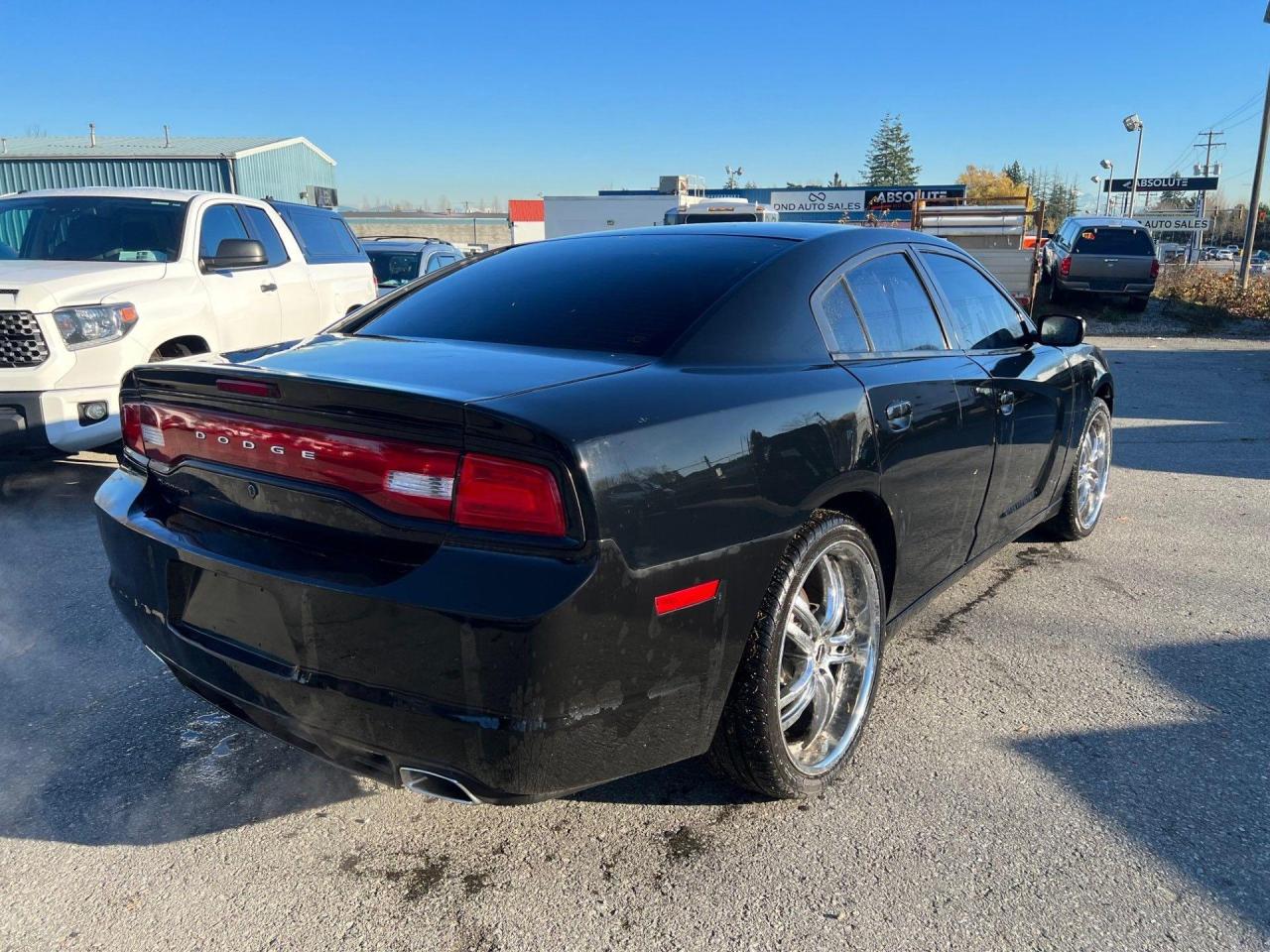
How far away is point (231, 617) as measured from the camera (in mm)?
2234

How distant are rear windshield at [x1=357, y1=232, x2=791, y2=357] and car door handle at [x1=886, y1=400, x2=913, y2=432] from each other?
60 cm

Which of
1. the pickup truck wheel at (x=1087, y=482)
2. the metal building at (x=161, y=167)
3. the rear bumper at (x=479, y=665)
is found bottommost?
the pickup truck wheel at (x=1087, y=482)

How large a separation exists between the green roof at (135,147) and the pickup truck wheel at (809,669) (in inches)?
1359

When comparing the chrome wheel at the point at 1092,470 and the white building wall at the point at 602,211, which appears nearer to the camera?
the chrome wheel at the point at 1092,470

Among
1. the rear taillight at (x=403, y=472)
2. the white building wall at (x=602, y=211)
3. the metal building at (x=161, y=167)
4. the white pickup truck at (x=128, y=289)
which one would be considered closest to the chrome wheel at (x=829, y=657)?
the rear taillight at (x=403, y=472)

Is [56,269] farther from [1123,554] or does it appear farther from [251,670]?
[1123,554]

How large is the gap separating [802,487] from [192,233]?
5.71m

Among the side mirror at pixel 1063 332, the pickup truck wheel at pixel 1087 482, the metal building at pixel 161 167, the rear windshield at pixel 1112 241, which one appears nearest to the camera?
the side mirror at pixel 1063 332

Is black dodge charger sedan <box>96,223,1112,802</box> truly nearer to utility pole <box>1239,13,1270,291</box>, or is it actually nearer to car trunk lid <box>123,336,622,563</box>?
car trunk lid <box>123,336,622,563</box>

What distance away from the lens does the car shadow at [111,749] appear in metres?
2.55

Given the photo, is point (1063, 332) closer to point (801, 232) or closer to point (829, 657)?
point (801, 232)

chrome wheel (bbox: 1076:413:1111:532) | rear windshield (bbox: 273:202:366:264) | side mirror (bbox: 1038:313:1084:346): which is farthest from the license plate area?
rear windshield (bbox: 273:202:366:264)

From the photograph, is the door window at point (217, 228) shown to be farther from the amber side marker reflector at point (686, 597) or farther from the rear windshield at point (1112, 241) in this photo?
the rear windshield at point (1112, 241)

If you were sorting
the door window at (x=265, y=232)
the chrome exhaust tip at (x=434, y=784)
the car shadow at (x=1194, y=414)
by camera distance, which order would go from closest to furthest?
1. the chrome exhaust tip at (x=434, y=784)
2. the car shadow at (x=1194, y=414)
3. the door window at (x=265, y=232)
